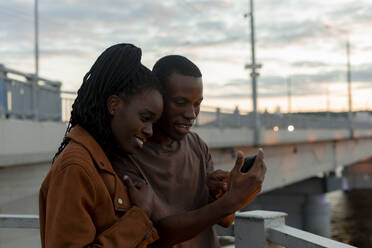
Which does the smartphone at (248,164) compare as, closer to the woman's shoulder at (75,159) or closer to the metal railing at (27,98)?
the woman's shoulder at (75,159)

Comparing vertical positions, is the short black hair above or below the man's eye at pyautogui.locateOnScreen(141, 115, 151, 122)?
above

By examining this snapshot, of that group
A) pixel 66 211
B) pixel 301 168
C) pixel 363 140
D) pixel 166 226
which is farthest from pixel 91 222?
pixel 363 140

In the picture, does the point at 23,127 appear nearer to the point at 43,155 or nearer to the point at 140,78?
the point at 43,155

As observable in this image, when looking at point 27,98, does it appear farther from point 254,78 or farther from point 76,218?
point 254,78

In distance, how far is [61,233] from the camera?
1638 millimetres

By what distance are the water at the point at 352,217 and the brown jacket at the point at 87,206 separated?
104 feet

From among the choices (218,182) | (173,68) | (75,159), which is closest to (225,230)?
(218,182)

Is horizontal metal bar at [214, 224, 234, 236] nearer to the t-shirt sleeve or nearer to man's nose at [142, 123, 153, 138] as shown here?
the t-shirt sleeve

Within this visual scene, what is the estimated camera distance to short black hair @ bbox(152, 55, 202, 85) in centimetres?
206

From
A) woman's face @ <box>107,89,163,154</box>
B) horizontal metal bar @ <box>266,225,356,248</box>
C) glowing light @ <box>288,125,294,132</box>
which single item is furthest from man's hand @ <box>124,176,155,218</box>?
glowing light @ <box>288,125,294,132</box>

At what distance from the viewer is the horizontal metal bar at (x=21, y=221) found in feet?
10.7

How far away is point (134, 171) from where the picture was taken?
6.52 feet

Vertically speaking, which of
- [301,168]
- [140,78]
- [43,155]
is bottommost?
[301,168]

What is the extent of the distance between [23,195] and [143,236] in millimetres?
7132
